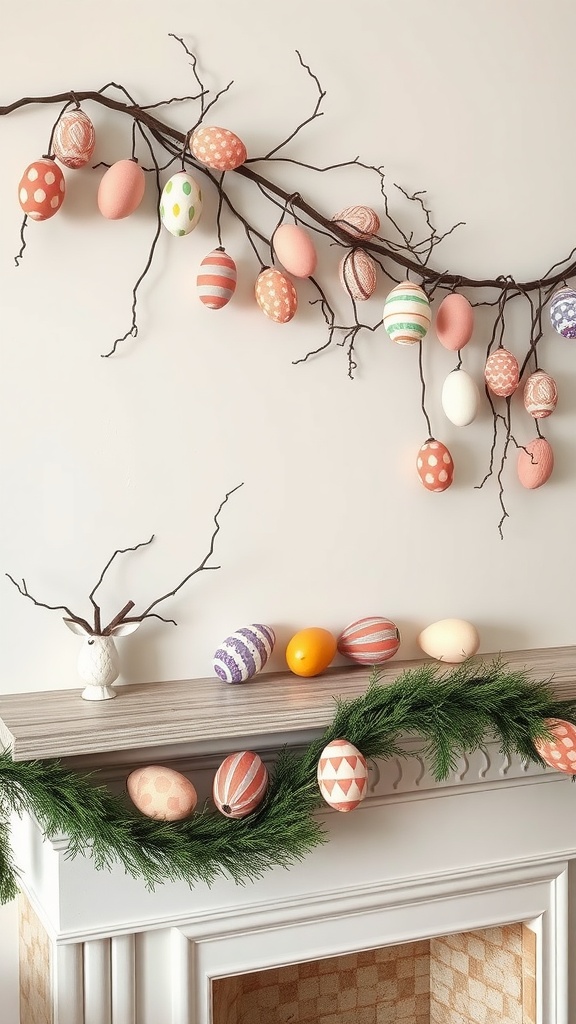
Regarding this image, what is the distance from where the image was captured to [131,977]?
3.63 feet

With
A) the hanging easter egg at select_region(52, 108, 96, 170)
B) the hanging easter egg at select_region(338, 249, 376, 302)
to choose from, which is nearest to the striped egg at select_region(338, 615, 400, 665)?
the hanging easter egg at select_region(338, 249, 376, 302)

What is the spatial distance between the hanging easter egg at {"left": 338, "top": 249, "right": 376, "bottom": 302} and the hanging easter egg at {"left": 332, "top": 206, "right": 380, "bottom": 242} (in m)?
0.03

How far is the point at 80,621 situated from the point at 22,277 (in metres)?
0.44

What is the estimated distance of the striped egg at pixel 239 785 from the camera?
1.04 m

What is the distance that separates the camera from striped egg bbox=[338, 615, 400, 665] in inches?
50.3

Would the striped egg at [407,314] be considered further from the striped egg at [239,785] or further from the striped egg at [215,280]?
the striped egg at [239,785]

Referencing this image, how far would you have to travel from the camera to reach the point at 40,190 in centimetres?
110

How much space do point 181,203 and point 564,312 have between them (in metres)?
0.61

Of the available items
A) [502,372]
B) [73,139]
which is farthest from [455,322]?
[73,139]

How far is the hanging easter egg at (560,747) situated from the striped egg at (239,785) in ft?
1.24

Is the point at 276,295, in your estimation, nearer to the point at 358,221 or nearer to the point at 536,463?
the point at 358,221

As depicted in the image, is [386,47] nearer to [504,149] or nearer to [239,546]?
[504,149]

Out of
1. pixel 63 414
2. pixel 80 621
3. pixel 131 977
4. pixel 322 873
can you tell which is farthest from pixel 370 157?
pixel 131 977

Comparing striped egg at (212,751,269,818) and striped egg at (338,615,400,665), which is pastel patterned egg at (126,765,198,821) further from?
striped egg at (338,615,400,665)
